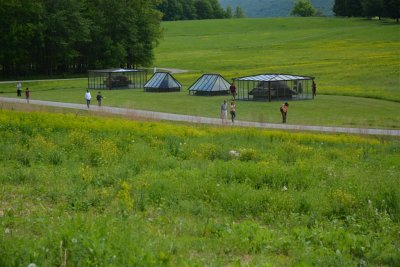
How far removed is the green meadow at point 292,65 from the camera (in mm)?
45812

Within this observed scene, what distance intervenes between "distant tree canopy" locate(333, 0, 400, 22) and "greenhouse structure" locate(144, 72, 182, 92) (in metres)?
91.7

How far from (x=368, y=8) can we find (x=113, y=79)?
336 ft

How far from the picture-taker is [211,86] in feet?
196

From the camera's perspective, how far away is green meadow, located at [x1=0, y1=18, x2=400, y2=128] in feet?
150

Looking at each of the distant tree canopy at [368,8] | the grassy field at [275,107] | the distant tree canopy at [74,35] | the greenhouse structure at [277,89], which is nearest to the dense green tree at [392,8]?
the distant tree canopy at [368,8]

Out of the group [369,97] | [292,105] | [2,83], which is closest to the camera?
[292,105]

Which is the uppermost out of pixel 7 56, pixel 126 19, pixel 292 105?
pixel 126 19

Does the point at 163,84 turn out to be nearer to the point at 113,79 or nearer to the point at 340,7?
the point at 113,79

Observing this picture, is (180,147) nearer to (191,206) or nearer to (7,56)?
(191,206)

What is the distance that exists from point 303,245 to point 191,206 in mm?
3114

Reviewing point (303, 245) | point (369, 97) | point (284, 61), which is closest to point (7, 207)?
point (303, 245)

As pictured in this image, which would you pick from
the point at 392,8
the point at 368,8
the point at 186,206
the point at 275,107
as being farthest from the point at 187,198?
the point at 368,8

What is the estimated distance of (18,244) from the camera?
809 centimetres

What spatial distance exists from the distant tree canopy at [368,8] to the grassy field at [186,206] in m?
134
